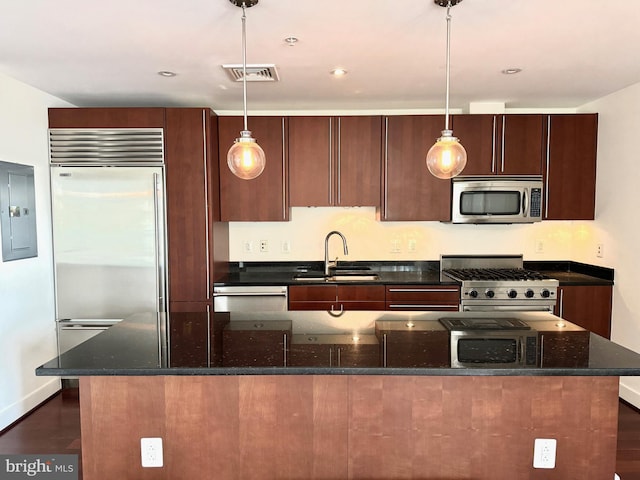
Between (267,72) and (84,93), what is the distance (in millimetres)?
1647

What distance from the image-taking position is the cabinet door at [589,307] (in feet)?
11.4

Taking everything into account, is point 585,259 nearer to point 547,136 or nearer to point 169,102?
point 547,136

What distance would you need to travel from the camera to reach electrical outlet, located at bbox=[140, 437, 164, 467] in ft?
5.42

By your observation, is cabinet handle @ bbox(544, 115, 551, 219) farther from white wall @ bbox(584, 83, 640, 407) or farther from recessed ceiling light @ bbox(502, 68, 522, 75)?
recessed ceiling light @ bbox(502, 68, 522, 75)

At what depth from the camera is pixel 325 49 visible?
98.7 inches

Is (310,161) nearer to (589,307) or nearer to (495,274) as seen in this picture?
(495,274)

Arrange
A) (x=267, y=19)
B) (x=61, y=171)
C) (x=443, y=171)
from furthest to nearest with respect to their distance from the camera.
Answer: (x=61, y=171), (x=267, y=19), (x=443, y=171)

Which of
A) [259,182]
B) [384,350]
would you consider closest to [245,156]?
[384,350]

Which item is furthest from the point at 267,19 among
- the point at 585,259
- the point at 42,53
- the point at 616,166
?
the point at 585,259

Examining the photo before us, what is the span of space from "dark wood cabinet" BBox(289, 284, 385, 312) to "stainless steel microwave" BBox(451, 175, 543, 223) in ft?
3.31

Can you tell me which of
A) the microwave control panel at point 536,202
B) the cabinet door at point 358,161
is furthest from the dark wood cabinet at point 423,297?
the microwave control panel at point 536,202

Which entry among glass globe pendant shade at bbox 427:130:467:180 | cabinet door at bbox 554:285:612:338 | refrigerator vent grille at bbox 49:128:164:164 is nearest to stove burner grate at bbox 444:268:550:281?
cabinet door at bbox 554:285:612:338

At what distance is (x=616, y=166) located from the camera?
11.3 feet

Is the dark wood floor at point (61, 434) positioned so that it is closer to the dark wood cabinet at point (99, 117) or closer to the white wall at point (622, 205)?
the white wall at point (622, 205)
